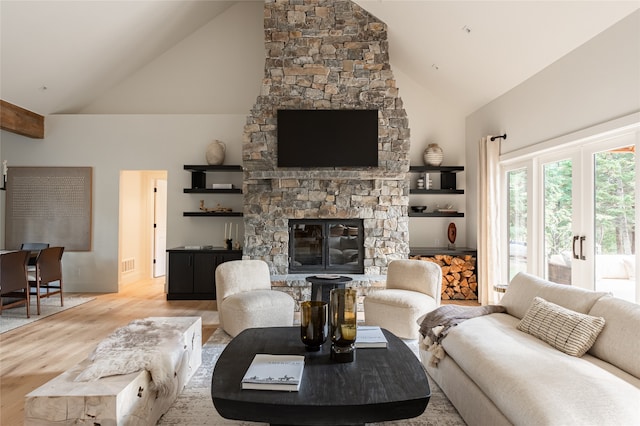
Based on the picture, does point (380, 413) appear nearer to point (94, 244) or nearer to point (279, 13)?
point (279, 13)

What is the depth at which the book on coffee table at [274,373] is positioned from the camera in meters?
1.75

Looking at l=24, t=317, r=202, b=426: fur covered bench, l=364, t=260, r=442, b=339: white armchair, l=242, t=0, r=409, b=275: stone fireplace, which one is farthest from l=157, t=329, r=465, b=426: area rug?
l=242, t=0, r=409, b=275: stone fireplace

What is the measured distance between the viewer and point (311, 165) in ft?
17.8

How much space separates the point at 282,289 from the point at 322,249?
2.62 feet

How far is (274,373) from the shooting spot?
1.87m

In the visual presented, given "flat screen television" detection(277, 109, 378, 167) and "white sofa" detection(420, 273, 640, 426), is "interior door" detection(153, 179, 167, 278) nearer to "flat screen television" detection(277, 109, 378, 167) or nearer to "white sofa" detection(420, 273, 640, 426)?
"flat screen television" detection(277, 109, 378, 167)

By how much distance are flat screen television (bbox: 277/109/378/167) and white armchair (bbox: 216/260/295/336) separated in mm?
1796

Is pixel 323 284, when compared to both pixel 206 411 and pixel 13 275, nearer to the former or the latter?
pixel 206 411

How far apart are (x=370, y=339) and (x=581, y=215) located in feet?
8.46

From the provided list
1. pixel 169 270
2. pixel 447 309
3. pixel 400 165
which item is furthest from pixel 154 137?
pixel 447 309

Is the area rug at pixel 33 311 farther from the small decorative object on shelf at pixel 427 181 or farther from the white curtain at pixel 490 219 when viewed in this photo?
the white curtain at pixel 490 219

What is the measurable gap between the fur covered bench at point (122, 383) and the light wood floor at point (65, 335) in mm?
670

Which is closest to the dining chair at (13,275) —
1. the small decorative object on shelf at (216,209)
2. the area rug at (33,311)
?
the area rug at (33,311)

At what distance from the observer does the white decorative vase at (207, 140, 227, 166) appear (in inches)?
242
